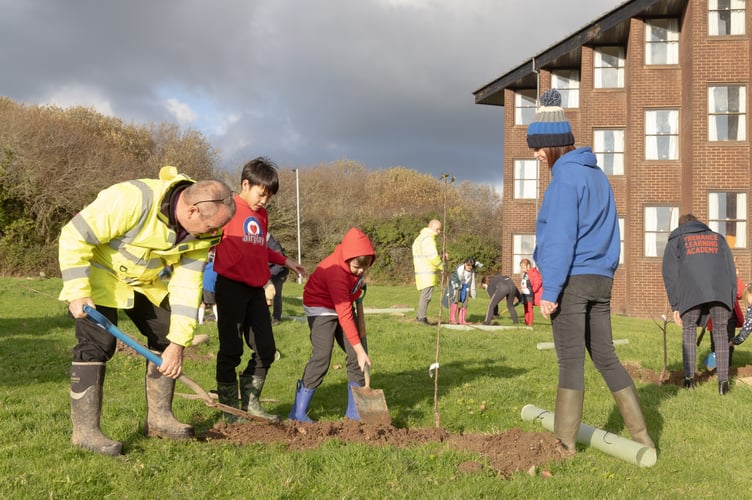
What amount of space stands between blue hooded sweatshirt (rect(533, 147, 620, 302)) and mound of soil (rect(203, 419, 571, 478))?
1000 millimetres

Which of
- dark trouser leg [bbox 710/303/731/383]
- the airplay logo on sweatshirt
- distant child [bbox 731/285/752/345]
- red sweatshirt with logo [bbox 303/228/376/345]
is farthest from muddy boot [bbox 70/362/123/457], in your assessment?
distant child [bbox 731/285/752/345]

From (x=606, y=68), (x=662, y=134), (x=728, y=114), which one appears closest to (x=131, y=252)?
(x=728, y=114)

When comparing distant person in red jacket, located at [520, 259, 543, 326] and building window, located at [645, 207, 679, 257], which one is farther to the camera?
building window, located at [645, 207, 679, 257]

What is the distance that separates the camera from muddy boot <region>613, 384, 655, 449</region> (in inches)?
190

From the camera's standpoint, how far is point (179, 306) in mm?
4234

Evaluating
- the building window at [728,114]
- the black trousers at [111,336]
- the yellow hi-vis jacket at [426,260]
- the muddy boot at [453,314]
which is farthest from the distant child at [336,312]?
the building window at [728,114]

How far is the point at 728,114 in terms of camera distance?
2216 centimetres

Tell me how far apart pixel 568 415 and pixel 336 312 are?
80.2 inches

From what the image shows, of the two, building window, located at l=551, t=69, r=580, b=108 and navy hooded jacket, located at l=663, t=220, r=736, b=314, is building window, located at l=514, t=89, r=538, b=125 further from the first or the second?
navy hooded jacket, located at l=663, t=220, r=736, b=314

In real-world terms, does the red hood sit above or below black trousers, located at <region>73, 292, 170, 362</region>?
above

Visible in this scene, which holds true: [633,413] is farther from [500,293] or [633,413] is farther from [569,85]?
[569,85]

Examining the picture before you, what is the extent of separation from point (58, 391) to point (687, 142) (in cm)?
2139

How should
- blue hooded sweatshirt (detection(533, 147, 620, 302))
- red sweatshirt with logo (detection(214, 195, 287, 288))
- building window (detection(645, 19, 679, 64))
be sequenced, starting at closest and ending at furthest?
blue hooded sweatshirt (detection(533, 147, 620, 302))
red sweatshirt with logo (detection(214, 195, 287, 288))
building window (detection(645, 19, 679, 64))

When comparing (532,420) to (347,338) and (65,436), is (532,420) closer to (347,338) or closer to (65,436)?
(347,338)
